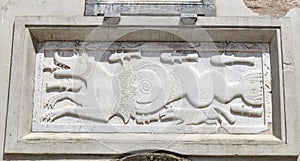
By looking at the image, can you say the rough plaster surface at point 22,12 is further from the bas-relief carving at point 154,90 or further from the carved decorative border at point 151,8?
the bas-relief carving at point 154,90

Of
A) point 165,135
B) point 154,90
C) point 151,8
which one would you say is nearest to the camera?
point 165,135

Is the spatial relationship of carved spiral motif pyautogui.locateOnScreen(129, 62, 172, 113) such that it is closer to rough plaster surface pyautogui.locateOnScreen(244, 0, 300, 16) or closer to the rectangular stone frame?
the rectangular stone frame

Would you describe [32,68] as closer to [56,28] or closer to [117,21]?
[56,28]

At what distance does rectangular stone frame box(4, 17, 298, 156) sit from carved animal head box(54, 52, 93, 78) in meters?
0.17

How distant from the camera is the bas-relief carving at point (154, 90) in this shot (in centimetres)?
363

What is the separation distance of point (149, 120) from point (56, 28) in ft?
3.15

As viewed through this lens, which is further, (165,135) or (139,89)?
(139,89)

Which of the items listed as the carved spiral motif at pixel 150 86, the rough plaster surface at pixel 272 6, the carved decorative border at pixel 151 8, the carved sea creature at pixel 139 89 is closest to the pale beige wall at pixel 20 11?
the carved decorative border at pixel 151 8

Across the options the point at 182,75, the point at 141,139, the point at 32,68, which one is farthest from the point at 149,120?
the point at 32,68

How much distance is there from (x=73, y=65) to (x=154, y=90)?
2.07ft

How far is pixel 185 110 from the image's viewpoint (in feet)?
11.9

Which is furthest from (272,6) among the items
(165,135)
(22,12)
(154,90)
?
(22,12)

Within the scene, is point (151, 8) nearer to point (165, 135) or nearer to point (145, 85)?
point (145, 85)

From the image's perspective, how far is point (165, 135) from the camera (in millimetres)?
3572
